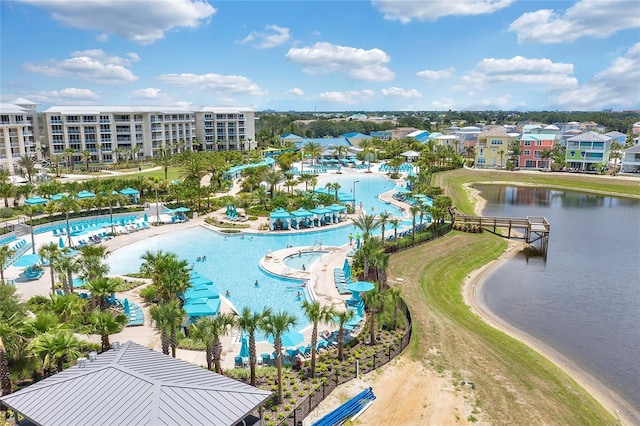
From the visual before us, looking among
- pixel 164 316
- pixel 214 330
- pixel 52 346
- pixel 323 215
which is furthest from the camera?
pixel 323 215

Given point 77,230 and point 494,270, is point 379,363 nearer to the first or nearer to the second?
point 494,270

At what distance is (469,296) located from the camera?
3478 cm

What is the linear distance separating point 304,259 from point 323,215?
14.0 meters

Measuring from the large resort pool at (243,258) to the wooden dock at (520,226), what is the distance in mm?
10764

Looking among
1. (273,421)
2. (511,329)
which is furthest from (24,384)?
(511,329)

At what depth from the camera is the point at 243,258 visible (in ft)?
137

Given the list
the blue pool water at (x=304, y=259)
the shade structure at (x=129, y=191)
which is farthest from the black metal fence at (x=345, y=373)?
the shade structure at (x=129, y=191)

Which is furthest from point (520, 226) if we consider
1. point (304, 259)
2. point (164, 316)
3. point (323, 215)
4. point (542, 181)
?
point (542, 181)

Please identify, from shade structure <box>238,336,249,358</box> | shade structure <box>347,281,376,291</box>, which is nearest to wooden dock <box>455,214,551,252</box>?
shade structure <box>347,281,376,291</box>

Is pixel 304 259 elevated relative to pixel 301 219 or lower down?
lower down

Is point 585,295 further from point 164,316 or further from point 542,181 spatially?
point 542,181

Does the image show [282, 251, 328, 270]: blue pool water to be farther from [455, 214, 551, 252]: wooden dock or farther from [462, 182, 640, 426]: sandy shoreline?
[455, 214, 551, 252]: wooden dock

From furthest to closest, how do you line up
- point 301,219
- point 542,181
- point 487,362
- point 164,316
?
point 542,181
point 301,219
point 487,362
point 164,316

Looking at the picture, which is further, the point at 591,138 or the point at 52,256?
the point at 591,138
